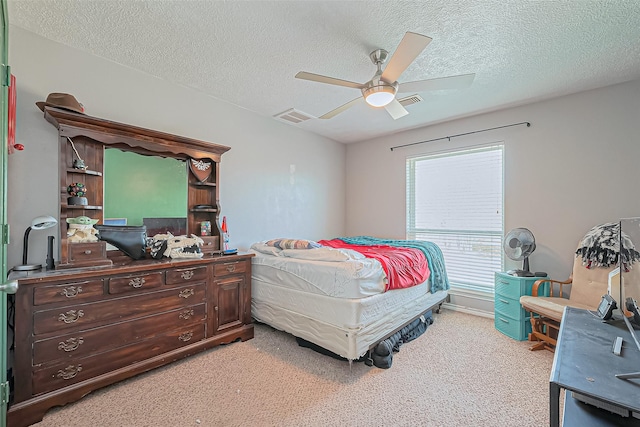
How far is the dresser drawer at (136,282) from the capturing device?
2.03 meters

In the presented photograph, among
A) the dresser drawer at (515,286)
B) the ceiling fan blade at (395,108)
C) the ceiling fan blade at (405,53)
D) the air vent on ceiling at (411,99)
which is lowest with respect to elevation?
the dresser drawer at (515,286)

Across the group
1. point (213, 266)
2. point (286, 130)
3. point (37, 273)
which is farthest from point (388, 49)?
point (37, 273)

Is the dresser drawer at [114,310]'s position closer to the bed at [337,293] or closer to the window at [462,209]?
the bed at [337,293]

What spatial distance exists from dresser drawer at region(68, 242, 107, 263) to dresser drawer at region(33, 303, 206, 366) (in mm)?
529

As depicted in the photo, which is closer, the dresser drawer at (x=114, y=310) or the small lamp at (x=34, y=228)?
the dresser drawer at (x=114, y=310)

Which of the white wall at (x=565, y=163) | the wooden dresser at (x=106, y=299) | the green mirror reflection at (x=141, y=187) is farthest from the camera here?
the white wall at (x=565, y=163)

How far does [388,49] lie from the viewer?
2258mm

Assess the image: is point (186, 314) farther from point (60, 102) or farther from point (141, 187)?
point (60, 102)

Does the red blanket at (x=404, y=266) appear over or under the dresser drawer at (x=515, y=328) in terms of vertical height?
over

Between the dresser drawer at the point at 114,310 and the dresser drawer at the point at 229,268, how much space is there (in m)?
0.19

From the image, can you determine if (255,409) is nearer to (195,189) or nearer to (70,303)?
(70,303)

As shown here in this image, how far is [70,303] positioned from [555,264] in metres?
4.57

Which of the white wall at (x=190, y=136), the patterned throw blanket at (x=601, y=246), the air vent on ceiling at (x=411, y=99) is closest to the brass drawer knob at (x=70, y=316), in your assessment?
the white wall at (x=190, y=136)

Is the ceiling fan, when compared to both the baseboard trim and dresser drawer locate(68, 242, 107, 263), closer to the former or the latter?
dresser drawer locate(68, 242, 107, 263)
